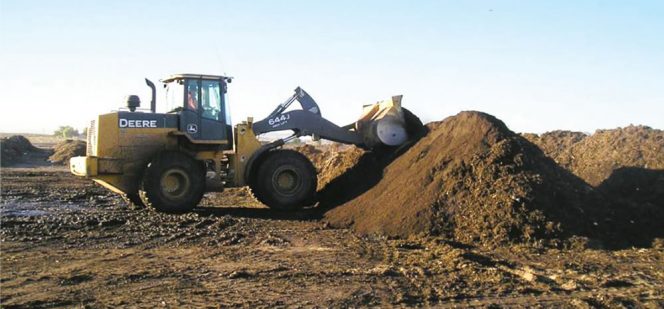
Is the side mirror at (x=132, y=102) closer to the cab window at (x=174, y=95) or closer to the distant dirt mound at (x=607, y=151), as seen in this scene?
the cab window at (x=174, y=95)

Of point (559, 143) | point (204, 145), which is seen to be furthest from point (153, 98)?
point (559, 143)

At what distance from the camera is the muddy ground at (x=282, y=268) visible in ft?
23.0

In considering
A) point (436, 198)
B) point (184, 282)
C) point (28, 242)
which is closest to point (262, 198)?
point (436, 198)

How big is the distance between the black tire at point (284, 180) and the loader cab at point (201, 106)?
1.03m

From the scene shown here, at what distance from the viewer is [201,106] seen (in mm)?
13914

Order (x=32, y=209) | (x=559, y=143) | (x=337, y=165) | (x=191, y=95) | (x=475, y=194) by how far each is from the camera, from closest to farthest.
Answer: (x=475, y=194)
(x=191, y=95)
(x=32, y=209)
(x=337, y=165)
(x=559, y=143)

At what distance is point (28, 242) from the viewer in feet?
33.1

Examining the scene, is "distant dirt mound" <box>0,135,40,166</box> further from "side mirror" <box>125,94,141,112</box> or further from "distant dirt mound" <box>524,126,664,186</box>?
"distant dirt mound" <box>524,126,664,186</box>

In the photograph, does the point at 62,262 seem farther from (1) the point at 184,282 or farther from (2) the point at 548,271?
(2) the point at 548,271

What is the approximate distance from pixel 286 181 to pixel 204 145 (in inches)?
74.7

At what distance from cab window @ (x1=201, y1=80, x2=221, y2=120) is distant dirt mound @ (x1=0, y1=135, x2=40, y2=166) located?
21.0 meters

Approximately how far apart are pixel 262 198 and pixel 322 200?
1.40 metres

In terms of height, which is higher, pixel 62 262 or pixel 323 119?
pixel 323 119

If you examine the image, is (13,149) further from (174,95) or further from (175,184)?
(175,184)
